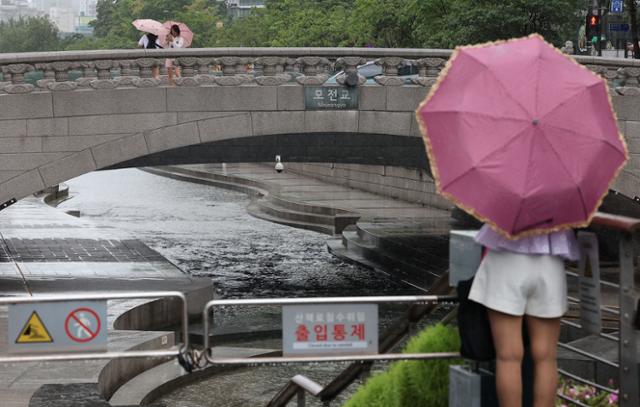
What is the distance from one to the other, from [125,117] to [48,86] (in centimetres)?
142

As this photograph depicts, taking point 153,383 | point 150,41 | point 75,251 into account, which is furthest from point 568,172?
point 75,251

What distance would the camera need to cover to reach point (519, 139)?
6367mm

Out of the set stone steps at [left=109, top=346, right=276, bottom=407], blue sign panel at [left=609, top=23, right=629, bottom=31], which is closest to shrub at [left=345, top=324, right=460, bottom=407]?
stone steps at [left=109, top=346, right=276, bottom=407]

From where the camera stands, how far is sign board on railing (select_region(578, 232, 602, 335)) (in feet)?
22.0

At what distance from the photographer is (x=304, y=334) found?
276 inches

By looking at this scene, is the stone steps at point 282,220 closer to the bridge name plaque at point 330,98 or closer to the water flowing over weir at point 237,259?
the water flowing over weir at point 237,259

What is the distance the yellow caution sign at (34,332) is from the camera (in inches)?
274

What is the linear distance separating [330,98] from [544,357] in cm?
1624

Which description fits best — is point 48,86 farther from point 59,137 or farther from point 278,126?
point 278,126

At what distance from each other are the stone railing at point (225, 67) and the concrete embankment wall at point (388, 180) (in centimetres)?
1551

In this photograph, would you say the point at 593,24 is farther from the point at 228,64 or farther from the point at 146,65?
the point at 146,65

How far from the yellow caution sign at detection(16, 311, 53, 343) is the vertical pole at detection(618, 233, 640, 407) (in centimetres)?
314

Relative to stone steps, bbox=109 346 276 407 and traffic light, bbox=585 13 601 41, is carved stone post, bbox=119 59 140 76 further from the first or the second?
traffic light, bbox=585 13 601 41

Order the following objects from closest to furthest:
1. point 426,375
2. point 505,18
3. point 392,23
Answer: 1. point 426,375
2. point 505,18
3. point 392,23
